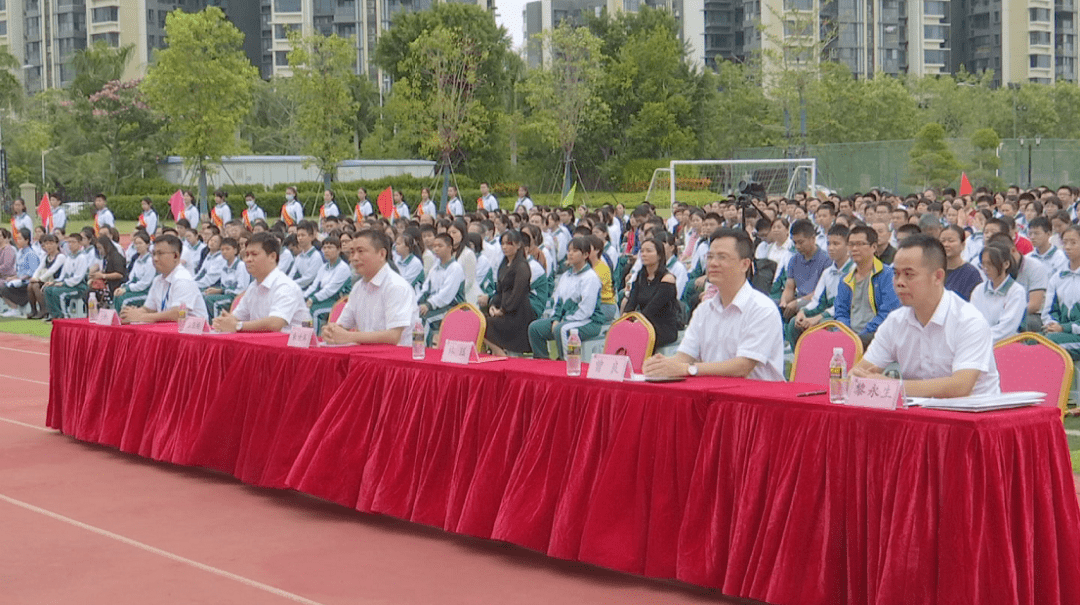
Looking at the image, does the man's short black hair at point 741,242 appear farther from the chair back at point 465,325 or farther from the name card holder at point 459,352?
the chair back at point 465,325

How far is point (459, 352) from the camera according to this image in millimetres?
5887

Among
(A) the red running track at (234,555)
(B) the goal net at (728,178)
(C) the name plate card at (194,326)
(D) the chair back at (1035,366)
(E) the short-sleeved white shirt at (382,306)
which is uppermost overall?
(B) the goal net at (728,178)

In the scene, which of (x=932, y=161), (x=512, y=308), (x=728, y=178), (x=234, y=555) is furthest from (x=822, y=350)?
(x=728, y=178)

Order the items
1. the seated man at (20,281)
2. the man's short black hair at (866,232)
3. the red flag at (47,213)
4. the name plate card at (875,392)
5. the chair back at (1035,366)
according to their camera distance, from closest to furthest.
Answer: the name plate card at (875,392)
the chair back at (1035,366)
the man's short black hair at (866,232)
the seated man at (20,281)
the red flag at (47,213)

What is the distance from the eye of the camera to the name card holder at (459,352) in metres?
5.86

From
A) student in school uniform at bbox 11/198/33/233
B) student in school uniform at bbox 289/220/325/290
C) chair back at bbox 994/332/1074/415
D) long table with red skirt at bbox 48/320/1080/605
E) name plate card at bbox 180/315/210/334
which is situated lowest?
long table with red skirt at bbox 48/320/1080/605

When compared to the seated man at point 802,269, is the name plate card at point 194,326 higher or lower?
lower

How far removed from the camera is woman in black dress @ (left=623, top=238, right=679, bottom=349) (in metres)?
9.14

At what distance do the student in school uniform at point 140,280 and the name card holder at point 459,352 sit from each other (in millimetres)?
9014

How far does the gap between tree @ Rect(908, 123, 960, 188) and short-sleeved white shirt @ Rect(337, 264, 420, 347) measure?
27.0 meters

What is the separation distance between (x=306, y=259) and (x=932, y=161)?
22039 millimetres

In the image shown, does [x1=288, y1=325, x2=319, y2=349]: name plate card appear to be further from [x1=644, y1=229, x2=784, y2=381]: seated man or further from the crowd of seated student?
[x1=644, y1=229, x2=784, y2=381]: seated man

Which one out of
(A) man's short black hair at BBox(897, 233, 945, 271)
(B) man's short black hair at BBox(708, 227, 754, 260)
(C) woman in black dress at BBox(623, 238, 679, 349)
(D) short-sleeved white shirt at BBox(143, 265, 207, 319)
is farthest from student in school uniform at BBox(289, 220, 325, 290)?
(A) man's short black hair at BBox(897, 233, 945, 271)

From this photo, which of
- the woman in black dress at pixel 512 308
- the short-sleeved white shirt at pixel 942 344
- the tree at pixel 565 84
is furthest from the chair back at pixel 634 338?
the tree at pixel 565 84
